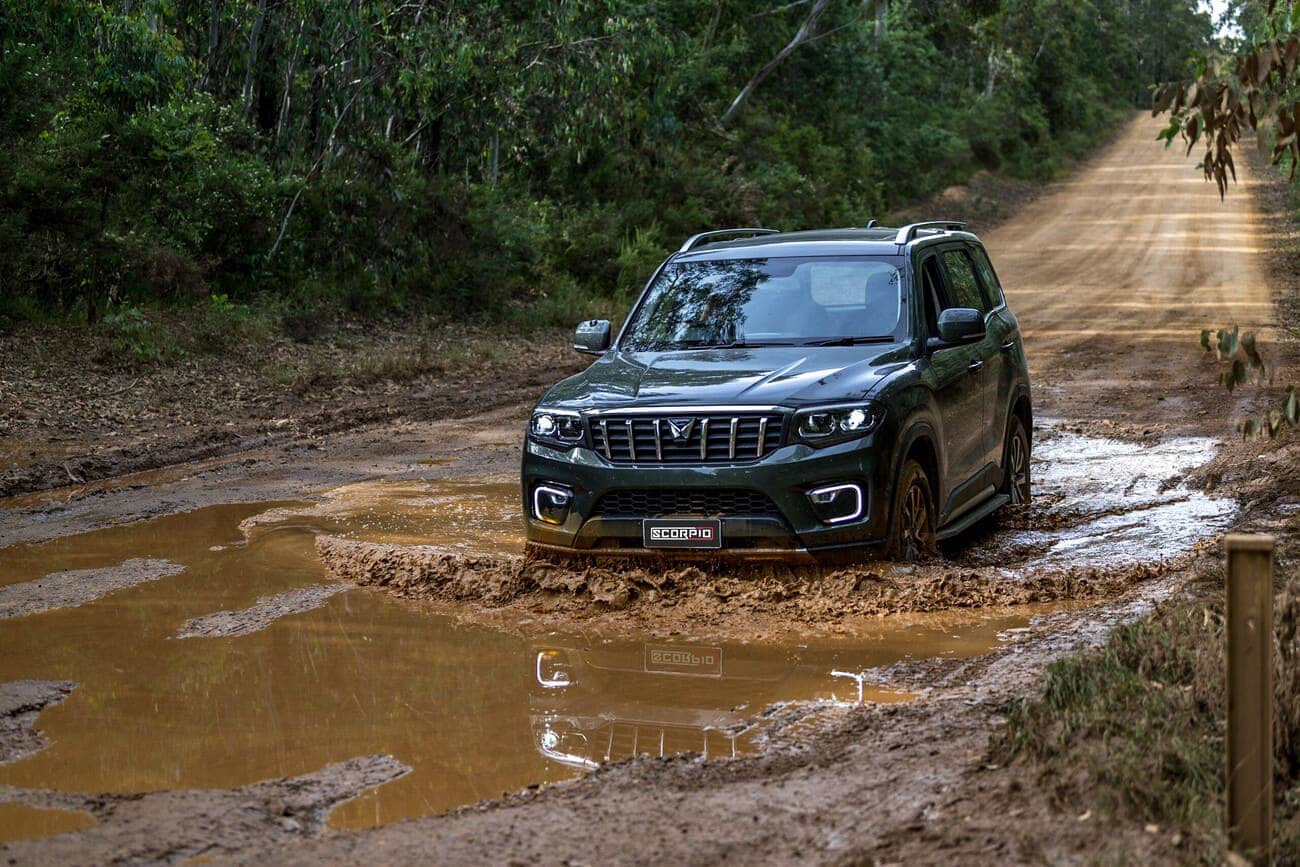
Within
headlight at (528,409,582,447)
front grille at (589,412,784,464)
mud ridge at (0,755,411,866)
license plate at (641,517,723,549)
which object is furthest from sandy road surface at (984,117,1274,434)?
mud ridge at (0,755,411,866)

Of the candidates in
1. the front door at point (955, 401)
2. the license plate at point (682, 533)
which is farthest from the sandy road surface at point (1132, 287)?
the license plate at point (682, 533)

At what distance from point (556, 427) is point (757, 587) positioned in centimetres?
127

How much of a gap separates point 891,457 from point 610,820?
315 centimetres

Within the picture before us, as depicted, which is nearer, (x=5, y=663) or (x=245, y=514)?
(x=5, y=663)

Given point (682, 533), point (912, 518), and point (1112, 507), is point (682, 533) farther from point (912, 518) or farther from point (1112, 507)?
point (1112, 507)

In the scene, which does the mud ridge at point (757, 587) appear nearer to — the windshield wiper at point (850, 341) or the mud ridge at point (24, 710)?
the windshield wiper at point (850, 341)

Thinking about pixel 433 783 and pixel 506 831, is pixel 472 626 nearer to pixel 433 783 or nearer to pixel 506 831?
pixel 433 783

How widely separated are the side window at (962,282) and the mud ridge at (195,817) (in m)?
5.14

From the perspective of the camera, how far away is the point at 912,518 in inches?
301

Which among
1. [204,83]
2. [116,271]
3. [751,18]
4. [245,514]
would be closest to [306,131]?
[204,83]

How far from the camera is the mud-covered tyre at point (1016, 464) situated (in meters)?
9.70

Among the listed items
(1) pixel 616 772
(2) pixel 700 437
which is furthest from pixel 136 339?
(1) pixel 616 772

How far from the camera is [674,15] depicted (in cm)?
3131

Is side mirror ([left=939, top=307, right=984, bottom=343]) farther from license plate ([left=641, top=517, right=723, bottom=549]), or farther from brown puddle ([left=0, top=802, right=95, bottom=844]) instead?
brown puddle ([left=0, top=802, right=95, bottom=844])
